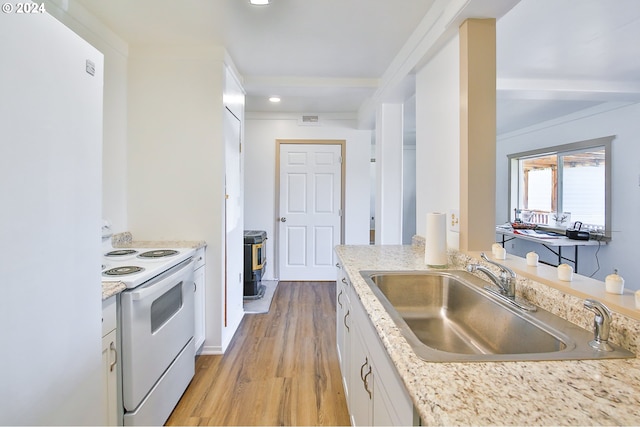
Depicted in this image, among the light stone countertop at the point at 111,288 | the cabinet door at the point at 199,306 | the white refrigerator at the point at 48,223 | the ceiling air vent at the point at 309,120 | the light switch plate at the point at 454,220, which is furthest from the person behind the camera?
the ceiling air vent at the point at 309,120

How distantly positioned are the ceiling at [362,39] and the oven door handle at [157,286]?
1.67 meters

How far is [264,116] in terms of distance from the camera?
418cm

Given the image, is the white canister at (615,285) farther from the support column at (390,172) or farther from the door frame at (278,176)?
the door frame at (278,176)

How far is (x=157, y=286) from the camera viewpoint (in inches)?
56.7

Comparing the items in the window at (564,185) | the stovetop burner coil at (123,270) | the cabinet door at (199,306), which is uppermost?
the window at (564,185)

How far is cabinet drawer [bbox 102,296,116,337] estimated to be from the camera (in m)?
1.19

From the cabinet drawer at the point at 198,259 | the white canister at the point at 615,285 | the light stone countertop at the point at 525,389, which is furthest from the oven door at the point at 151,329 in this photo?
the white canister at the point at 615,285

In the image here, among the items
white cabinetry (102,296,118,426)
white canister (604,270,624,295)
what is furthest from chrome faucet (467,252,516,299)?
white cabinetry (102,296,118,426)

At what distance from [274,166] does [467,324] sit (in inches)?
137

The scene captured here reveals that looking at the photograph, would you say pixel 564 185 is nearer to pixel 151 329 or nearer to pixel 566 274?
pixel 566 274

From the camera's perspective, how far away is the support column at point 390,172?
3055 mm

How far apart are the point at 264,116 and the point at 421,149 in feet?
8.84

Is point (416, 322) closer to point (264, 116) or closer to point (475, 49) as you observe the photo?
point (475, 49)

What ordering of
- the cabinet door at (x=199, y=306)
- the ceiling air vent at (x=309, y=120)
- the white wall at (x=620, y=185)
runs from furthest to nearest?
the ceiling air vent at (x=309, y=120)
the white wall at (x=620, y=185)
the cabinet door at (x=199, y=306)
